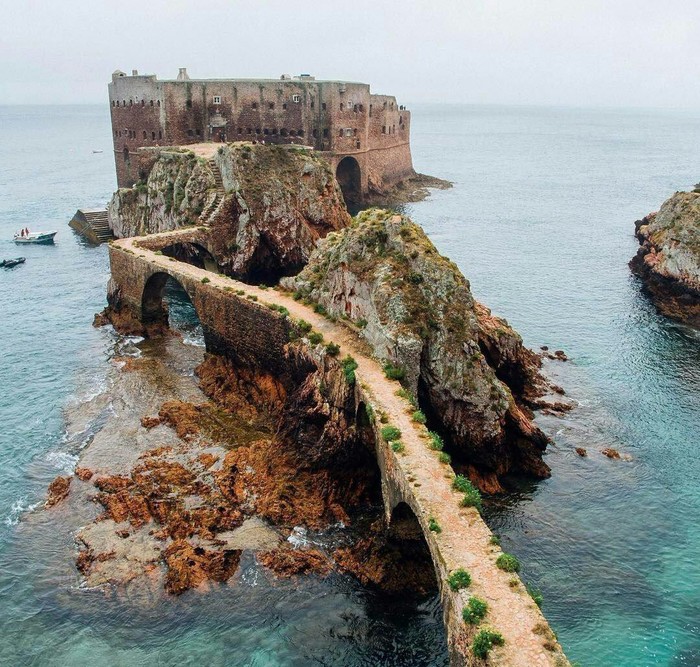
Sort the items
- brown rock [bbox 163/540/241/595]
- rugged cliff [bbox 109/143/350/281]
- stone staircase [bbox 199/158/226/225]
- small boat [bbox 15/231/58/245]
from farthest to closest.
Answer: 1. small boat [bbox 15/231/58/245]
2. rugged cliff [bbox 109/143/350/281]
3. stone staircase [bbox 199/158/226/225]
4. brown rock [bbox 163/540/241/595]

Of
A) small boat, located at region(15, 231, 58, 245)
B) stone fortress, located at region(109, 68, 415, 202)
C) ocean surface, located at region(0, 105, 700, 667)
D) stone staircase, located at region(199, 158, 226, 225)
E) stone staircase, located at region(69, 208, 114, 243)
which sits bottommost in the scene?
ocean surface, located at region(0, 105, 700, 667)

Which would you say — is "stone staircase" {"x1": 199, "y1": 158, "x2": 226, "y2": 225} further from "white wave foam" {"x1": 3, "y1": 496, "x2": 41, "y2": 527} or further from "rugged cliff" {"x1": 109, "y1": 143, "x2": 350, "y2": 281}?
"white wave foam" {"x1": 3, "y1": 496, "x2": 41, "y2": 527}

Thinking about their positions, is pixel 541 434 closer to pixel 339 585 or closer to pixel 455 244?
pixel 339 585

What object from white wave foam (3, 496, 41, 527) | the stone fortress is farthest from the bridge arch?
the stone fortress

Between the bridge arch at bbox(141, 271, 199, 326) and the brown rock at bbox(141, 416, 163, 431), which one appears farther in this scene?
the bridge arch at bbox(141, 271, 199, 326)

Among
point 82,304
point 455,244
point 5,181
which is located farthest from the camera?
point 5,181

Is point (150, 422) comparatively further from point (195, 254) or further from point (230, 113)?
point (230, 113)

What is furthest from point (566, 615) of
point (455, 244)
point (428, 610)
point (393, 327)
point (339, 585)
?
point (455, 244)

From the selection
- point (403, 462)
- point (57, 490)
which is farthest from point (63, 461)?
point (403, 462)
